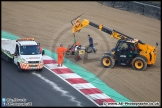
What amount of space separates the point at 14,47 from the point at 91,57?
206 inches

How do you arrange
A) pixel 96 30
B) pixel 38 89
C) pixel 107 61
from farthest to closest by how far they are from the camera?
pixel 96 30, pixel 107 61, pixel 38 89

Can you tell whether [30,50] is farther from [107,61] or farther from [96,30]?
[96,30]

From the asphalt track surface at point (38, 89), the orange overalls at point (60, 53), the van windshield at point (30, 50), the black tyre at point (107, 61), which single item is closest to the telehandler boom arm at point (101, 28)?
the black tyre at point (107, 61)

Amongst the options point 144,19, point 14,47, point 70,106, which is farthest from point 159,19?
point 70,106

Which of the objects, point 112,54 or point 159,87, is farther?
point 112,54

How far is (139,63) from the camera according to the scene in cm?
2700

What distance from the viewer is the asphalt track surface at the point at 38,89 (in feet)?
73.6

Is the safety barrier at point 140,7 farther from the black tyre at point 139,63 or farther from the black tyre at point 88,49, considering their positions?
the black tyre at point 139,63

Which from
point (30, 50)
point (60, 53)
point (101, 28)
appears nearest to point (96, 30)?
point (101, 28)

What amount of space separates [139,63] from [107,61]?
1999 millimetres

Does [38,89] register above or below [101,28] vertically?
below

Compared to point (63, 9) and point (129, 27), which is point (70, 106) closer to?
point (129, 27)

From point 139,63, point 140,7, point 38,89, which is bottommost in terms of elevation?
point 38,89

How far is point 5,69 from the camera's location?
88.3 ft
